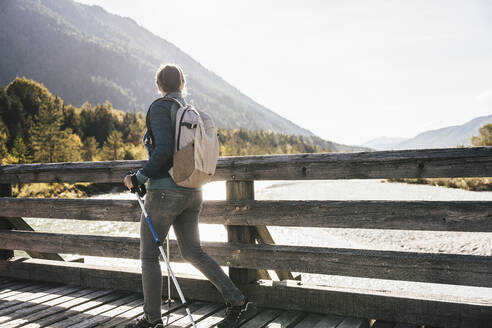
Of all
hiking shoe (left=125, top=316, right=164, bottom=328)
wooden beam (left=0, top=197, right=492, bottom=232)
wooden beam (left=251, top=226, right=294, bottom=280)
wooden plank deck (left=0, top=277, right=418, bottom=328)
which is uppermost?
wooden beam (left=0, top=197, right=492, bottom=232)

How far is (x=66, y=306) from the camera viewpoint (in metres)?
3.93

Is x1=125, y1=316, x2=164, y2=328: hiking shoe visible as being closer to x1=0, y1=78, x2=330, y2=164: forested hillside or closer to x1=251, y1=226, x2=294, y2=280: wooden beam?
x1=251, y1=226, x2=294, y2=280: wooden beam

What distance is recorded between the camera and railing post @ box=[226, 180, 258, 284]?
12.7ft

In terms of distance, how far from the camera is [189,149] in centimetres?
292

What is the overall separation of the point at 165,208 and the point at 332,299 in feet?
5.30

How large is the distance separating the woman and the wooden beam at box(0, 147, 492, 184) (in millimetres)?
714

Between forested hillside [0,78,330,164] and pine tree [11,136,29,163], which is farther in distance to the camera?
forested hillside [0,78,330,164]

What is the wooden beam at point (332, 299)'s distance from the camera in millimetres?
3152

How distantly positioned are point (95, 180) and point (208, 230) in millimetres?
10837

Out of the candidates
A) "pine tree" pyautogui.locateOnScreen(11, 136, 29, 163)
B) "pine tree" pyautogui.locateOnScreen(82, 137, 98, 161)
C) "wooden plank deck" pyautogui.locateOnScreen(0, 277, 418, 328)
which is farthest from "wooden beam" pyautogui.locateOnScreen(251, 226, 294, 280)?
"pine tree" pyautogui.locateOnScreen(82, 137, 98, 161)

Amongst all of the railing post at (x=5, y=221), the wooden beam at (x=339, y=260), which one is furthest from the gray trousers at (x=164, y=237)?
the railing post at (x=5, y=221)

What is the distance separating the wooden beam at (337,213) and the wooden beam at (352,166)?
8.9 inches

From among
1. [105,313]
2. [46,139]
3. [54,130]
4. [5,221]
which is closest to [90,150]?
[54,130]

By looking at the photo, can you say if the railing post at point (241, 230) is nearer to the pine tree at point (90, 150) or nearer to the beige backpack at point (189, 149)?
the beige backpack at point (189, 149)
